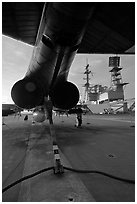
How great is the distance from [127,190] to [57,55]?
2.99m

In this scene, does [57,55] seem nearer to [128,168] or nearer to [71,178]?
[71,178]

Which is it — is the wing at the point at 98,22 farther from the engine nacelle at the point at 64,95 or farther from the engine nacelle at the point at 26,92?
the engine nacelle at the point at 64,95

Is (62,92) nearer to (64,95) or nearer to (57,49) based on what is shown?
(64,95)

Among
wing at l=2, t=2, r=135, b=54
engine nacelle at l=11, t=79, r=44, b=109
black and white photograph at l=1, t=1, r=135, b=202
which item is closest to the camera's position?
black and white photograph at l=1, t=1, r=135, b=202

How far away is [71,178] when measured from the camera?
2.34 meters

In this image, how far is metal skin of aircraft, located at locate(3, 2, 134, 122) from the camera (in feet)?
6.40

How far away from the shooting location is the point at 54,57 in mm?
3322

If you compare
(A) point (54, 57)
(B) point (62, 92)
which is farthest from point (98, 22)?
(B) point (62, 92)

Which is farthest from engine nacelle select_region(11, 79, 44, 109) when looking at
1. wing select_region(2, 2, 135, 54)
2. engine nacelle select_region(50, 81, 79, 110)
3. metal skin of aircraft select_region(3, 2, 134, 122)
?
wing select_region(2, 2, 135, 54)

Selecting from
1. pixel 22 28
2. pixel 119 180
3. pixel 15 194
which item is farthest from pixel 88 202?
pixel 22 28

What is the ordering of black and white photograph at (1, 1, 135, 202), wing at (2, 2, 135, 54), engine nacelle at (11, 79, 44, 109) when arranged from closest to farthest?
black and white photograph at (1, 1, 135, 202)
wing at (2, 2, 135, 54)
engine nacelle at (11, 79, 44, 109)

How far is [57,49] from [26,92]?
2.67m

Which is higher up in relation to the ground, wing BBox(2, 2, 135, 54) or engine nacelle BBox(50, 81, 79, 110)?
wing BBox(2, 2, 135, 54)

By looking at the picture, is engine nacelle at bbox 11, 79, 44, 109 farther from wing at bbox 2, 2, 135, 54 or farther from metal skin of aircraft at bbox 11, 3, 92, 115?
wing at bbox 2, 2, 135, 54
